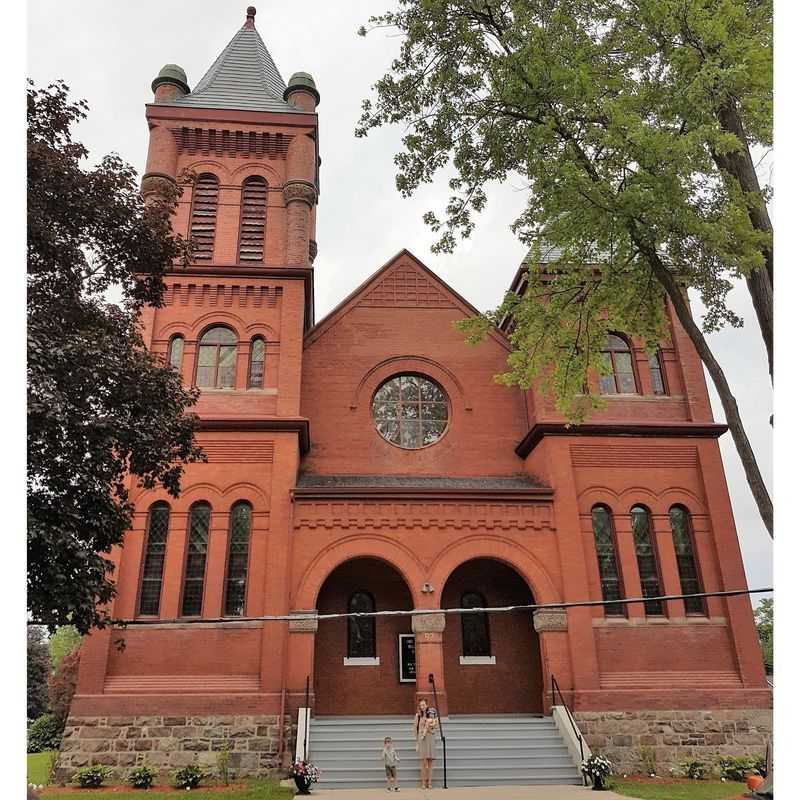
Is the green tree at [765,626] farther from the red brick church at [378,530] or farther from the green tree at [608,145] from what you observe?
the green tree at [608,145]

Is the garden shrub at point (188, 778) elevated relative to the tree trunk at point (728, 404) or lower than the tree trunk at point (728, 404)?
lower

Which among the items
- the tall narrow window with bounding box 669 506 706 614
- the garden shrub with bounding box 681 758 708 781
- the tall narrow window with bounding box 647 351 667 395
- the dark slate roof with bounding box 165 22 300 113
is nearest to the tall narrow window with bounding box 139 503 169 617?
the garden shrub with bounding box 681 758 708 781

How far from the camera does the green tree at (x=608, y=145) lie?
774cm

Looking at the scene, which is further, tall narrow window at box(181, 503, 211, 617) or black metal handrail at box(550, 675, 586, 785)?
tall narrow window at box(181, 503, 211, 617)

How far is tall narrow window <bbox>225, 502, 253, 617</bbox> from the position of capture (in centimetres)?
1526

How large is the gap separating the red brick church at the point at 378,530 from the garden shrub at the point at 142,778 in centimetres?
37

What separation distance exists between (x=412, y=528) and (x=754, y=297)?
10.1m

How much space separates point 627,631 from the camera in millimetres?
15617

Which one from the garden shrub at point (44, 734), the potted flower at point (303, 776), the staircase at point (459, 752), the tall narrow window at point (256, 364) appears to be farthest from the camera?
the garden shrub at point (44, 734)

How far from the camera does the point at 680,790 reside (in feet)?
41.1

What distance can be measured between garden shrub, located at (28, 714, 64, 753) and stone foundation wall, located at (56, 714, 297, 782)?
1399 centimetres

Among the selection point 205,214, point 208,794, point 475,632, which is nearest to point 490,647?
Answer: point 475,632

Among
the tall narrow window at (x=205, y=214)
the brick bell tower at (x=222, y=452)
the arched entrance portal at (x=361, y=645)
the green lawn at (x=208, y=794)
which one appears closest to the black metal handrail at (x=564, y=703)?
the arched entrance portal at (x=361, y=645)

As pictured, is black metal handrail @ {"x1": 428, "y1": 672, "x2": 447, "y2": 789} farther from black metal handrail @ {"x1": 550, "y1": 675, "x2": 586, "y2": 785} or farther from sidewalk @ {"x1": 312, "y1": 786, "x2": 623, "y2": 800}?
black metal handrail @ {"x1": 550, "y1": 675, "x2": 586, "y2": 785}
